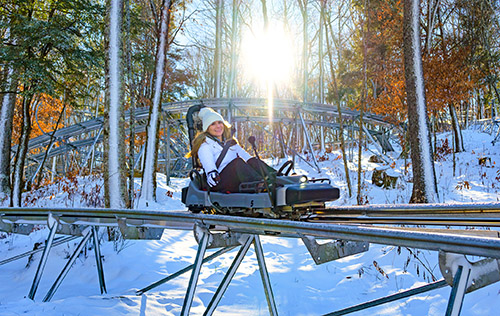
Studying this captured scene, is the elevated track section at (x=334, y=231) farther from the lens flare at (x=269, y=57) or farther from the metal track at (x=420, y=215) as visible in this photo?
the lens flare at (x=269, y=57)

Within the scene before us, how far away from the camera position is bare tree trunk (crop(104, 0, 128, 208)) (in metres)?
6.59

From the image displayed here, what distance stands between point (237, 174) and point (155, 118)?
7.87m

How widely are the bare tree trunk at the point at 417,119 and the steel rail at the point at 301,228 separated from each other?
5.29m

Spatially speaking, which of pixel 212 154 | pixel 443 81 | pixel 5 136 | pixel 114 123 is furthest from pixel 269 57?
pixel 212 154

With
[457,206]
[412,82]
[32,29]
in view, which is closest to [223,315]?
[457,206]

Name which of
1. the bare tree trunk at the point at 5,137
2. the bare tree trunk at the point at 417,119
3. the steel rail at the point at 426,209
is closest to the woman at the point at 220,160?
the steel rail at the point at 426,209

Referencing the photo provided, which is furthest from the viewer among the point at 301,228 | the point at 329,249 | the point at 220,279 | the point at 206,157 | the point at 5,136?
the point at 5,136

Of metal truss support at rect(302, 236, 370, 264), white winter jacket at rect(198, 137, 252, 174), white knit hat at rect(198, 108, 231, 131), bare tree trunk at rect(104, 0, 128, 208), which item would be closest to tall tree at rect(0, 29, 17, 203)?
bare tree trunk at rect(104, 0, 128, 208)

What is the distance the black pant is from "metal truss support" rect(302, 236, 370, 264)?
118 centimetres

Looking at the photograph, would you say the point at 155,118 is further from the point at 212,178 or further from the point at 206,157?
the point at 212,178

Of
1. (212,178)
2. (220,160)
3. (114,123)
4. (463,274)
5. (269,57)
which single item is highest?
(269,57)

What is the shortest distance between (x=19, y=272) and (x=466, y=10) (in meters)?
22.6

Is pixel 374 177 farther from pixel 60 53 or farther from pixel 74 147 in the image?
pixel 74 147

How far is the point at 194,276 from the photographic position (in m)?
3.24
